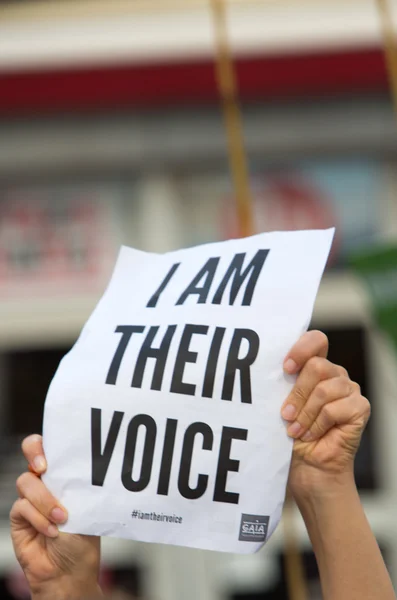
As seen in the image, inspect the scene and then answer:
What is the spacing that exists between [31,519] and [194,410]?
314 millimetres

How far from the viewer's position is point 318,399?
1466 millimetres

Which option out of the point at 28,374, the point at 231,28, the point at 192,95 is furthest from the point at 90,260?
the point at 231,28

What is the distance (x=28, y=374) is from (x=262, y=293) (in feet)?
10.9

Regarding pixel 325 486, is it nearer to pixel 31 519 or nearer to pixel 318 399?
pixel 318 399

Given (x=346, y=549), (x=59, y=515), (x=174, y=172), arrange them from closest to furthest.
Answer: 1. (x=346, y=549)
2. (x=59, y=515)
3. (x=174, y=172)

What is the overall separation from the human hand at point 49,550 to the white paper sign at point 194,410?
0.07ft

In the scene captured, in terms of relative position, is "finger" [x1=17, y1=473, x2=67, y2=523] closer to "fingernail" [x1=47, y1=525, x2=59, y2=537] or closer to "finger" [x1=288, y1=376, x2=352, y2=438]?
"fingernail" [x1=47, y1=525, x2=59, y2=537]

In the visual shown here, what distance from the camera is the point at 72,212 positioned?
189 inches

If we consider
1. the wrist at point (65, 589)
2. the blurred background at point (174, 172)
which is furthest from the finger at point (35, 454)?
the blurred background at point (174, 172)

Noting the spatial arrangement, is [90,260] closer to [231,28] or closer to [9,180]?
[9,180]

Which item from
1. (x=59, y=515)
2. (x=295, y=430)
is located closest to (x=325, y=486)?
(x=295, y=430)

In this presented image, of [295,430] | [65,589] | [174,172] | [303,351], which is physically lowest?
[65,589]

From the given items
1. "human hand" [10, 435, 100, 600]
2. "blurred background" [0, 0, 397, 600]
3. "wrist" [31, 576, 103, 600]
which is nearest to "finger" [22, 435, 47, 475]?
"human hand" [10, 435, 100, 600]

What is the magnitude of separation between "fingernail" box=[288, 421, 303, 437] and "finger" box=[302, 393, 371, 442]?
1cm
